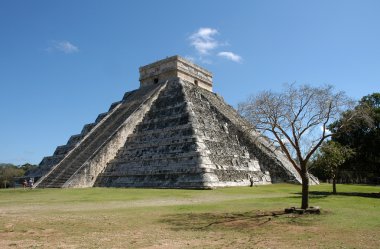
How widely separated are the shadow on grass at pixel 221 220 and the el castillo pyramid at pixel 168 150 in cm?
831

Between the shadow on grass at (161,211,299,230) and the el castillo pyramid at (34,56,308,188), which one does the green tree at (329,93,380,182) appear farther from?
the shadow on grass at (161,211,299,230)

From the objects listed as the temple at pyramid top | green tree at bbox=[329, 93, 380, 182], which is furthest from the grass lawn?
the temple at pyramid top

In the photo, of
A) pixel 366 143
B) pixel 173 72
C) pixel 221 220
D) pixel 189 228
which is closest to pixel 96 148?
pixel 173 72

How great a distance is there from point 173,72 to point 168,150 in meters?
11.6

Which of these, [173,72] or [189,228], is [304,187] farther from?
[173,72]

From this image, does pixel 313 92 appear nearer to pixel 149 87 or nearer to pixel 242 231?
pixel 242 231

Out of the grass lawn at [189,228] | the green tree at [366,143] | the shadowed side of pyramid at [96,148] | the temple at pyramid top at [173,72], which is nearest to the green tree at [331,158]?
the green tree at [366,143]

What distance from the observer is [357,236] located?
282 inches

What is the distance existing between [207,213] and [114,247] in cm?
451

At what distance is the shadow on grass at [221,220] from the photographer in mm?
8469

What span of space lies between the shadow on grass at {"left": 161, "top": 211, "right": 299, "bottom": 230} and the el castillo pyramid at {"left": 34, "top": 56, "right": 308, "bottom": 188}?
831 cm

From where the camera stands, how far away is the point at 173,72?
105 feet

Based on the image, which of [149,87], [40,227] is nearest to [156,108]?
[149,87]

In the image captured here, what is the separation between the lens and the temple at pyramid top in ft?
105
